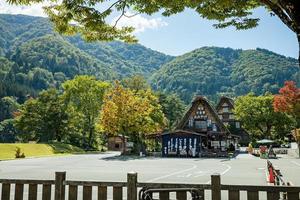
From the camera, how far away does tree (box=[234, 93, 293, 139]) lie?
7150 cm

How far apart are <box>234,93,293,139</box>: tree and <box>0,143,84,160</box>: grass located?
33442mm

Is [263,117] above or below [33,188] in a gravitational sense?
above

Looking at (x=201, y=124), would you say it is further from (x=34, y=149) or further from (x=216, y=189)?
(x=216, y=189)

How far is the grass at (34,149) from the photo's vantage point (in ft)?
152

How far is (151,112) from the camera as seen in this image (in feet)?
181

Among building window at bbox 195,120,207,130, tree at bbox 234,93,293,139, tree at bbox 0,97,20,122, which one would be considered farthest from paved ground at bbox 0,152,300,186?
tree at bbox 0,97,20,122

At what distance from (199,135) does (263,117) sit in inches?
1046

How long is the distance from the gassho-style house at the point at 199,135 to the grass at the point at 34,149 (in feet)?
57.3

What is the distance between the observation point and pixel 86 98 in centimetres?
7119

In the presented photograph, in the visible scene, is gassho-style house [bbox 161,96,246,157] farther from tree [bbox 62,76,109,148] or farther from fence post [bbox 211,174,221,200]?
fence post [bbox 211,174,221,200]

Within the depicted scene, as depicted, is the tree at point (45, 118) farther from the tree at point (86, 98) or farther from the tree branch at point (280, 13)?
the tree branch at point (280, 13)

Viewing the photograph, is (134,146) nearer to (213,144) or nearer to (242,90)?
(213,144)

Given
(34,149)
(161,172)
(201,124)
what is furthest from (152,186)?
(201,124)

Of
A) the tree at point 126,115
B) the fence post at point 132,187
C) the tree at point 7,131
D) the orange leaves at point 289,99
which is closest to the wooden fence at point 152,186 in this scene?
the fence post at point 132,187
